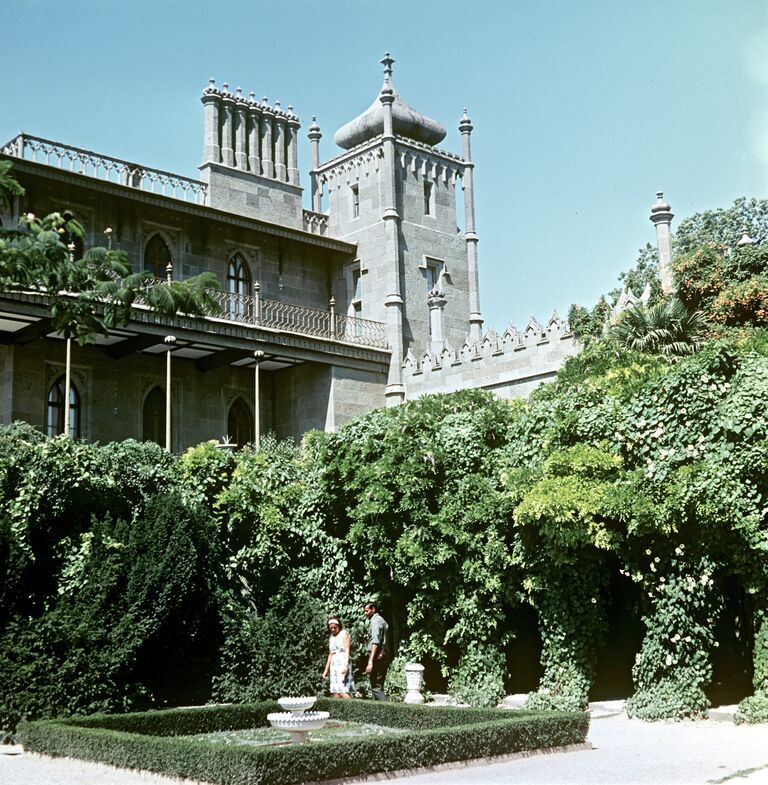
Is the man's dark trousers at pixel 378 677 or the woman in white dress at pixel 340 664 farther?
the man's dark trousers at pixel 378 677

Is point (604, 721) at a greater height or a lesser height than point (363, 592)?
lesser

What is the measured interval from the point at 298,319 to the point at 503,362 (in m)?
5.86

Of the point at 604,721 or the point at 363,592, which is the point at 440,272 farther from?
the point at 604,721

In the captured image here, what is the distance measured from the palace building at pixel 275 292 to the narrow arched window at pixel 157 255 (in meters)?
0.04

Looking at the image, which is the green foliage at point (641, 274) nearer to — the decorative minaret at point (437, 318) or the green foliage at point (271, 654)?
the decorative minaret at point (437, 318)

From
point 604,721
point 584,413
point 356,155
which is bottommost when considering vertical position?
point 604,721

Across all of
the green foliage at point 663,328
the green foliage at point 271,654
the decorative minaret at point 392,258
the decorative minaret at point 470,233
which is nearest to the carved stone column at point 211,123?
the decorative minaret at point 392,258

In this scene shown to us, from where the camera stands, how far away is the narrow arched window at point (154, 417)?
81.8 feet

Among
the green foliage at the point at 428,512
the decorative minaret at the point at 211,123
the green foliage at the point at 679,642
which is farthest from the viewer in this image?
the decorative minaret at the point at 211,123

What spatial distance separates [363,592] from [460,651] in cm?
175

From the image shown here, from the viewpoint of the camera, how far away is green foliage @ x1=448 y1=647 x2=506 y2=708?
14727 mm

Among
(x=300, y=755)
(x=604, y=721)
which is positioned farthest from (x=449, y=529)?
(x=300, y=755)

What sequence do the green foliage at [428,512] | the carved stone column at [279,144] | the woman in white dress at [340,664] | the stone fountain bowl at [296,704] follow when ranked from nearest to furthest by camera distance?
the stone fountain bowl at [296,704] → the woman in white dress at [340,664] → the green foliage at [428,512] → the carved stone column at [279,144]

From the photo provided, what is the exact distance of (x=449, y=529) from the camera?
15.1 m
